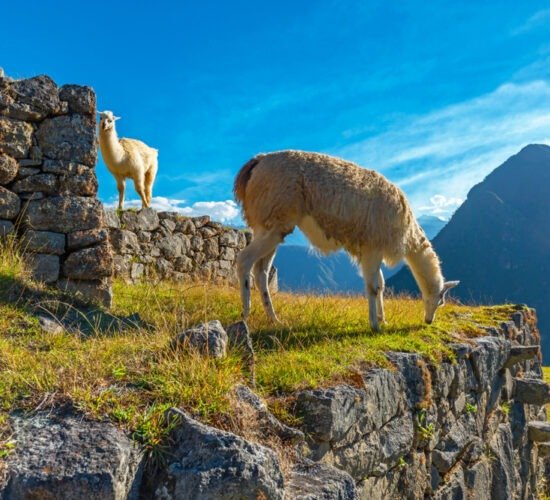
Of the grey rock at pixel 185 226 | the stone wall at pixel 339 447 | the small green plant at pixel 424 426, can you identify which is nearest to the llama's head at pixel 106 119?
the grey rock at pixel 185 226

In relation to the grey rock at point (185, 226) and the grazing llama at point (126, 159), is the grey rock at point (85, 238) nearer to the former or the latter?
the grazing llama at point (126, 159)

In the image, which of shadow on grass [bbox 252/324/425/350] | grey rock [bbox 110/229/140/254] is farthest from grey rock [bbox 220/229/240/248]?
shadow on grass [bbox 252/324/425/350]

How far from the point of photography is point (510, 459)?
7672 millimetres

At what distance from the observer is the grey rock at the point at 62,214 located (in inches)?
212

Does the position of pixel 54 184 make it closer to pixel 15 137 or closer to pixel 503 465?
pixel 15 137

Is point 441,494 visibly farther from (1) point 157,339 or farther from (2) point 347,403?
(1) point 157,339

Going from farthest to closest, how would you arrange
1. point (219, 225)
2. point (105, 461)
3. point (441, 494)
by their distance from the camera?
point (219, 225) → point (441, 494) → point (105, 461)

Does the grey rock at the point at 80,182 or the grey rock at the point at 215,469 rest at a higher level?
the grey rock at the point at 80,182

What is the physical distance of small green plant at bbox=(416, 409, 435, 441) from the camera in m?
4.90

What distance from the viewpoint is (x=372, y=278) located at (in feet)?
19.9

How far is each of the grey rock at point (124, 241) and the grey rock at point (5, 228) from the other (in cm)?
280

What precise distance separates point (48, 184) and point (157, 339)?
2934 millimetres

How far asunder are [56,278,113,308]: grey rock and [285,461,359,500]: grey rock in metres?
3.62

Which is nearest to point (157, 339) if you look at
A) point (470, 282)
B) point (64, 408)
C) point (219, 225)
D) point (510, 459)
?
point (64, 408)
